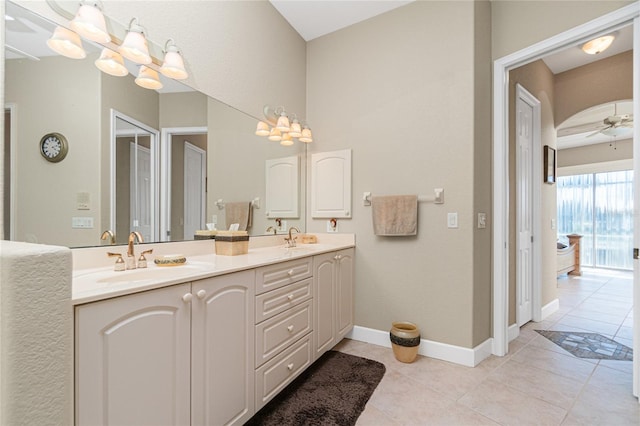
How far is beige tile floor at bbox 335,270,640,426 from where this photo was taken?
1.63 m

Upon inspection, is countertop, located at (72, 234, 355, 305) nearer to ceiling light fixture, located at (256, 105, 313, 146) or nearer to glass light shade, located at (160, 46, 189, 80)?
glass light shade, located at (160, 46, 189, 80)

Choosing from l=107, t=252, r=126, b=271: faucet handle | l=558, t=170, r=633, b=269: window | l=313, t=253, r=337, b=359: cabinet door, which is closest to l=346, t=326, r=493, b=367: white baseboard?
l=313, t=253, r=337, b=359: cabinet door

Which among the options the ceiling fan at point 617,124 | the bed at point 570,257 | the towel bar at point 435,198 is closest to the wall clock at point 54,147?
the towel bar at point 435,198

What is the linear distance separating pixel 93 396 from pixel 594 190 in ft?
29.5

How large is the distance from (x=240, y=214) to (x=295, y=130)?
940mm

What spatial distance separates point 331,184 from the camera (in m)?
2.84

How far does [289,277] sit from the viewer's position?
1.83 meters

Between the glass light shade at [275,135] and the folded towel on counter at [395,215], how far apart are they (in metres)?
1.03

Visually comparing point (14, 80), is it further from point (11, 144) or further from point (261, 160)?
point (261, 160)

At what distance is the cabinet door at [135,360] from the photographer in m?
0.90

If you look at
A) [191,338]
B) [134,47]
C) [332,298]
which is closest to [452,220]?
[332,298]

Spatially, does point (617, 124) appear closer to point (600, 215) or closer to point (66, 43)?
point (600, 215)

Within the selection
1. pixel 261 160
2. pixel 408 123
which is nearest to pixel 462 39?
pixel 408 123

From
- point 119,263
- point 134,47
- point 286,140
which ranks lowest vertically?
point 119,263
